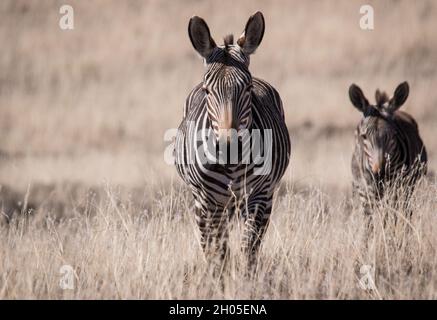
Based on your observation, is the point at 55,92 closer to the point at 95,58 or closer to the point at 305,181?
the point at 95,58

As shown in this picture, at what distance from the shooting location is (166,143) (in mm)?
19078

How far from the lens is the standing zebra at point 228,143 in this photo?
6434 millimetres

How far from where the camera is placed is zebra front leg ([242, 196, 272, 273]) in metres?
7.02

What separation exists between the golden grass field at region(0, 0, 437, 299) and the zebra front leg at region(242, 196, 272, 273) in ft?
0.58

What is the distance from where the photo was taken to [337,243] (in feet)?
25.1

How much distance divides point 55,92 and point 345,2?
1086 cm

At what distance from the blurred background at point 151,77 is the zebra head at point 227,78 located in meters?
7.96

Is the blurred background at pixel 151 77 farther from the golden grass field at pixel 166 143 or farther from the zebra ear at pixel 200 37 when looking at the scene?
the zebra ear at pixel 200 37

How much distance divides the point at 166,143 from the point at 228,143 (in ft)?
41.7

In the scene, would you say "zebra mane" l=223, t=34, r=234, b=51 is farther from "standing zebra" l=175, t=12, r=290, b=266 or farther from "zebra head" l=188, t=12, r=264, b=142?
"zebra head" l=188, t=12, r=264, b=142
